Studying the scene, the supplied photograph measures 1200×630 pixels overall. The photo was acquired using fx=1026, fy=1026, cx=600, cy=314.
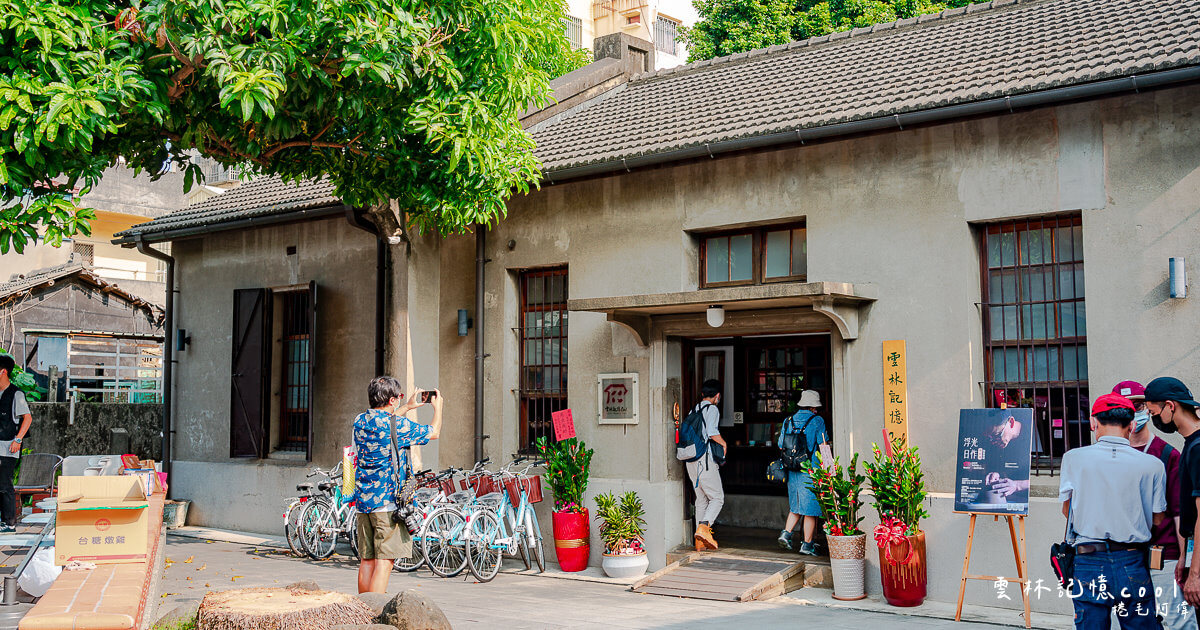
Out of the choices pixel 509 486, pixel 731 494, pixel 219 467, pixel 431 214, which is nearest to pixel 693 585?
pixel 509 486

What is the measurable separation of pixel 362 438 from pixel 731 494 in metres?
6.63

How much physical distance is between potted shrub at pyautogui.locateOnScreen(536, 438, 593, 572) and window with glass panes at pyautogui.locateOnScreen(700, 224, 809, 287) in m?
2.33

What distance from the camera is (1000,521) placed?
342 inches

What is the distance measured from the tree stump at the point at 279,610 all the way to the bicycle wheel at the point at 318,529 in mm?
5850

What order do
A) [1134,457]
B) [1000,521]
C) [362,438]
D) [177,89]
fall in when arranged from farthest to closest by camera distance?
[1000,521]
[177,89]
[362,438]
[1134,457]

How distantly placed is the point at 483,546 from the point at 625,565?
146cm

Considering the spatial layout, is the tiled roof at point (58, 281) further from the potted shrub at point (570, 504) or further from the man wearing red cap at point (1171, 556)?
the man wearing red cap at point (1171, 556)

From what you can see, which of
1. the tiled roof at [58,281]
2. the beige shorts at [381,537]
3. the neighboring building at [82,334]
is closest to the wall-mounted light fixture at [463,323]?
the beige shorts at [381,537]

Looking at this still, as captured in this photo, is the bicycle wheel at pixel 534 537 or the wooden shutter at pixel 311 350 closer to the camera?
the bicycle wheel at pixel 534 537

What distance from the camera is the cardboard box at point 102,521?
6.45 meters

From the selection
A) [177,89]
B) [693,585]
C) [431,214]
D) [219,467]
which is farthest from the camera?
[219,467]

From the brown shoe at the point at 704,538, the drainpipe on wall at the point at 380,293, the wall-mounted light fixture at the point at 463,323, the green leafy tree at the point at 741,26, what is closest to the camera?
the brown shoe at the point at 704,538

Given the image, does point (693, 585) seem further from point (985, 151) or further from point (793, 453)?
point (985, 151)

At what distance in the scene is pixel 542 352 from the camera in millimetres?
12078
